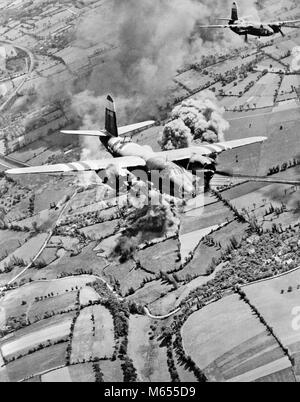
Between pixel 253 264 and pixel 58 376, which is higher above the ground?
pixel 253 264

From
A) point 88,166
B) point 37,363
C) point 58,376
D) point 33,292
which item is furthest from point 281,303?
point 33,292

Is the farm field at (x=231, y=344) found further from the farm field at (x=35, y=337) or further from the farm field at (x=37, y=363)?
the farm field at (x=35, y=337)

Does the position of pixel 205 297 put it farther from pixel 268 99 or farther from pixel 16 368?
pixel 268 99
